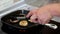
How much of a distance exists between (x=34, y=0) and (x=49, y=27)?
14.0 inches

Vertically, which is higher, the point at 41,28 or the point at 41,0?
the point at 41,0

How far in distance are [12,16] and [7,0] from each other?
0.68 feet

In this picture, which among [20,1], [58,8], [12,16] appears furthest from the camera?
[20,1]

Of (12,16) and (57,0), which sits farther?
(57,0)

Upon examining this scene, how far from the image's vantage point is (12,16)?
1.17 m

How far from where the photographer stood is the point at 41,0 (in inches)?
54.8

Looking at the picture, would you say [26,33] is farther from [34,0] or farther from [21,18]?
[34,0]

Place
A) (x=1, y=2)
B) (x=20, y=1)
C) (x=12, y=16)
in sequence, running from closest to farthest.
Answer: (x=12, y=16) → (x=1, y=2) → (x=20, y=1)

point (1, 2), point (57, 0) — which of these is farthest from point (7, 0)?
point (57, 0)

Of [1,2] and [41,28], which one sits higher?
[1,2]

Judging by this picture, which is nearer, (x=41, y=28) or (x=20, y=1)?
(x=41, y=28)

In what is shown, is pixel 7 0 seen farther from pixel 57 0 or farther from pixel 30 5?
pixel 57 0

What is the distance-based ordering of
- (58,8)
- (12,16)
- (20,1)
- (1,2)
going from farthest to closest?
1. (20,1)
2. (1,2)
3. (12,16)
4. (58,8)

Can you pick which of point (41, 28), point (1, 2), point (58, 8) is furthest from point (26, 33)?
point (1, 2)
